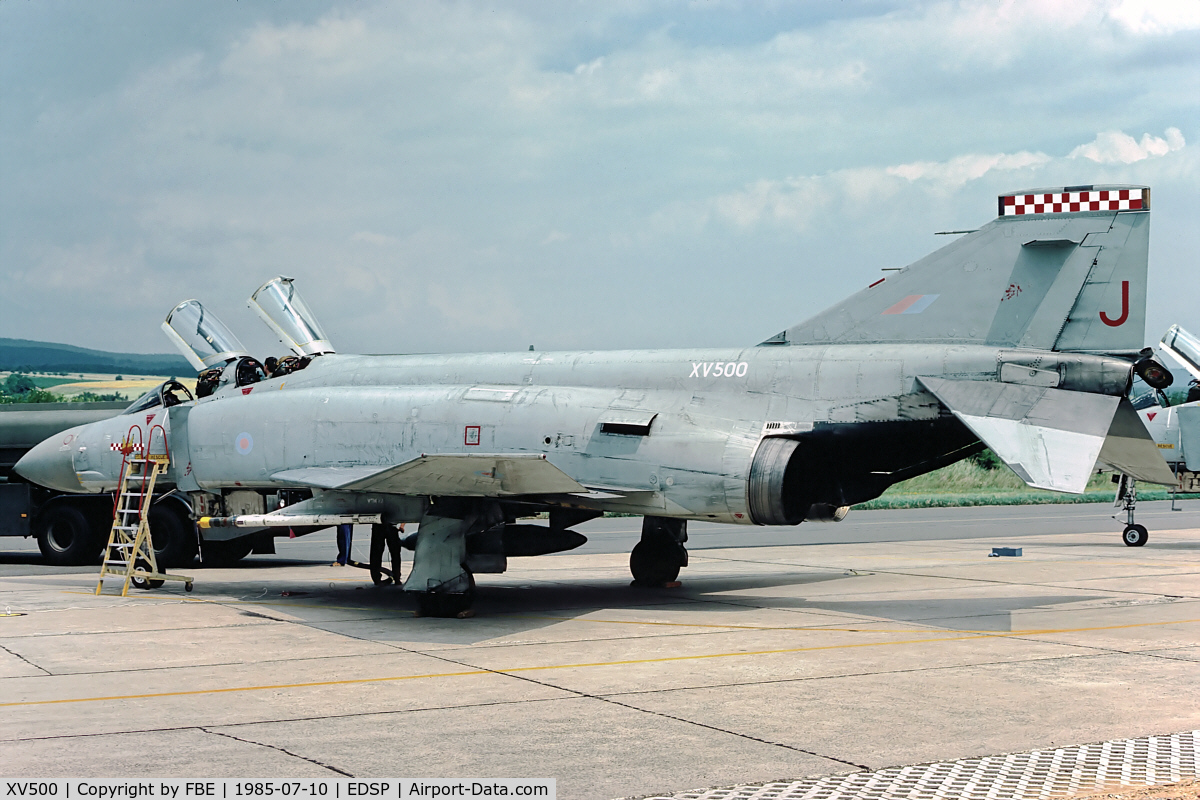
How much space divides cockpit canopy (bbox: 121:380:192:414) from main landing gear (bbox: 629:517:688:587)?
5.99 m

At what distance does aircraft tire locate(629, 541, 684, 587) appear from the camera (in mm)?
13992

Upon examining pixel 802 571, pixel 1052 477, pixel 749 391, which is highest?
pixel 749 391

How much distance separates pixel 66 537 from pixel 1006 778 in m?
17.0

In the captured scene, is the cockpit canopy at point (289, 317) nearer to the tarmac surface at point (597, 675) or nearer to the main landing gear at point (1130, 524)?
the tarmac surface at point (597, 675)

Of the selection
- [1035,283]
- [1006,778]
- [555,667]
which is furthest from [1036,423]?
[1006,778]

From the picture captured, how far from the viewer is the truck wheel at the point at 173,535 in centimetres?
1762

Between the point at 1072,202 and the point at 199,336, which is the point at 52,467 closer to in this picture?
the point at 199,336

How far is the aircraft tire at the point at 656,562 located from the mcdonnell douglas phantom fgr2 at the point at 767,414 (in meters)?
1.96

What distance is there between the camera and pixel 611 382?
39.4ft

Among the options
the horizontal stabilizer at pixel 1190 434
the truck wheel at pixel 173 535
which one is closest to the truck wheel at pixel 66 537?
the truck wheel at pixel 173 535

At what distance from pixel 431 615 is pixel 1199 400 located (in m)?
15.6

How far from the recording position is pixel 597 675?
817 cm

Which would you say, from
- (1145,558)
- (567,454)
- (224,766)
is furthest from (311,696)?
(1145,558)

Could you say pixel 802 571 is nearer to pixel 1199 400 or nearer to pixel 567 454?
pixel 567 454
